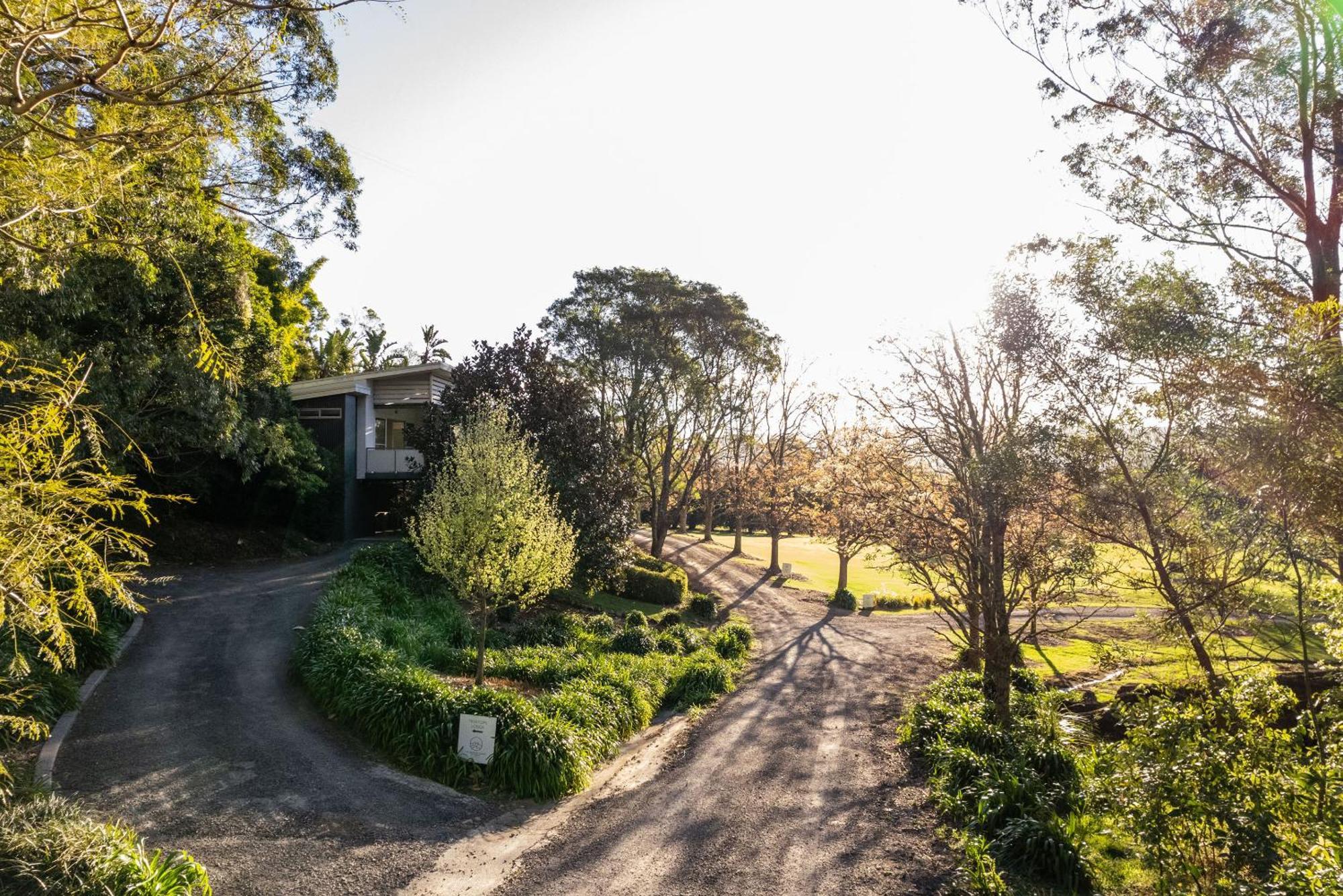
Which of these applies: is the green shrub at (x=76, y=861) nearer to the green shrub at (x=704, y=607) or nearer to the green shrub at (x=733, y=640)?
the green shrub at (x=733, y=640)

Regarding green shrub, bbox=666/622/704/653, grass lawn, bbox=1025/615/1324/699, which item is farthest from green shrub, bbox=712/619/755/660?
grass lawn, bbox=1025/615/1324/699

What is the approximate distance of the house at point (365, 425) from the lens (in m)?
25.0

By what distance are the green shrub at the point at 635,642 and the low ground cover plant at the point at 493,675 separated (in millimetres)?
37

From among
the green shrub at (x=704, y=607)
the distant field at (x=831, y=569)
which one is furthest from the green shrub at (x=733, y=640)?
the distant field at (x=831, y=569)

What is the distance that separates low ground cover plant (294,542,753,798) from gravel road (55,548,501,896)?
0.52 metres

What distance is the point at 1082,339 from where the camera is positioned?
409 inches

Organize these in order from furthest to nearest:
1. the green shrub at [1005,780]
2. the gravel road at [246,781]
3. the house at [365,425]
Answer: the house at [365,425]
the green shrub at [1005,780]
the gravel road at [246,781]

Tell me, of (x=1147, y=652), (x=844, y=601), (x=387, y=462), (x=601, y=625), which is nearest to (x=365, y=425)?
(x=387, y=462)

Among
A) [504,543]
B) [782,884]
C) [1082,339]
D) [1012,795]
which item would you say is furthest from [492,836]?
[1082,339]

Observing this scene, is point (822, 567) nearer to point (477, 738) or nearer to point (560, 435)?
point (560, 435)

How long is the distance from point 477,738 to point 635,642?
8317 mm

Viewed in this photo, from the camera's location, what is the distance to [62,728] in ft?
31.2

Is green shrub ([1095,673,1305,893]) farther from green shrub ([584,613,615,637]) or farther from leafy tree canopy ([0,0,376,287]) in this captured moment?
green shrub ([584,613,615,637])

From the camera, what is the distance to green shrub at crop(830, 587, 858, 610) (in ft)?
97.0
